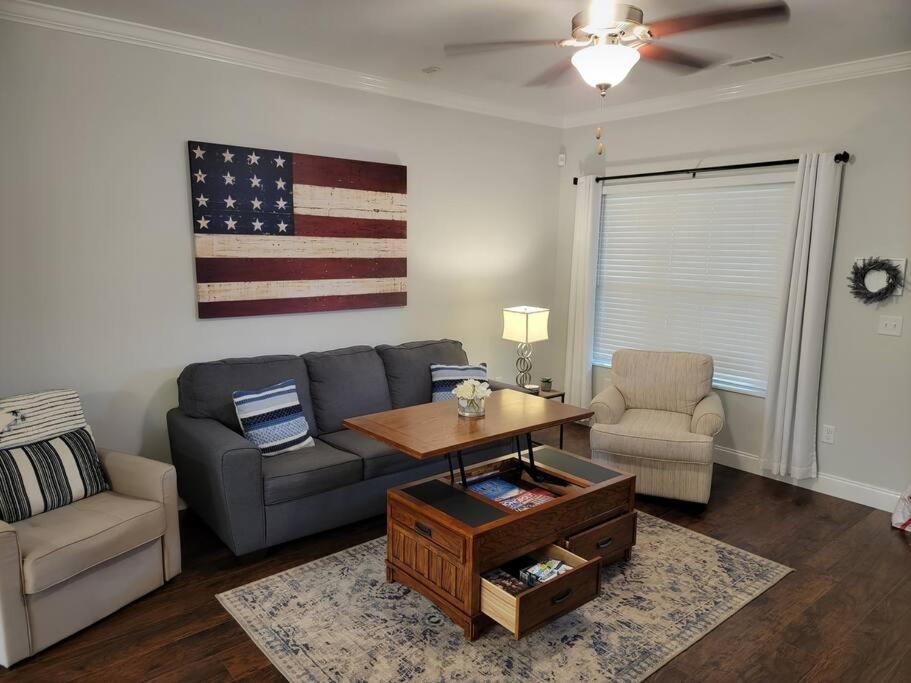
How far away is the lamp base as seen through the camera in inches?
187

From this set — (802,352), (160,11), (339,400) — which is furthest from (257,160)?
(802,352)

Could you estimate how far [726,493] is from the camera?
3906 mm

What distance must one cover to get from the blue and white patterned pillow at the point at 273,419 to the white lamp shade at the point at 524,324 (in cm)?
175

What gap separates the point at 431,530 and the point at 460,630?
16.0 inches

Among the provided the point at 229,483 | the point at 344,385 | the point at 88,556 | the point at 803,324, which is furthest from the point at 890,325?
the point at 88,556

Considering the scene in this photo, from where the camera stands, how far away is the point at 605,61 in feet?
7.47

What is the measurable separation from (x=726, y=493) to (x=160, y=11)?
13.5 feet

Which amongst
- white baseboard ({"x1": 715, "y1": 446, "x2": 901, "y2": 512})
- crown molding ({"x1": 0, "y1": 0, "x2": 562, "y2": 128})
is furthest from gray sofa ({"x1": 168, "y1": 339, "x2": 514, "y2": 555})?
white baseboard ({"x1": 715, "y1": 446, "x2": 901, "y2": 512})

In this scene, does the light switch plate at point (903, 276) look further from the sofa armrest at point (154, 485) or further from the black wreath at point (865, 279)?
the sofa armrest at point (154, 485)

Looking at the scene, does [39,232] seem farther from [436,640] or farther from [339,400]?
[436,640]

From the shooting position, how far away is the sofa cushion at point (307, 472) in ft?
9.59

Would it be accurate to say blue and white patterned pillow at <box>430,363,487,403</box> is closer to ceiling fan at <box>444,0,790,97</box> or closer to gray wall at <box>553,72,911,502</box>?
gray wall at <box>553,72,911,502</box>

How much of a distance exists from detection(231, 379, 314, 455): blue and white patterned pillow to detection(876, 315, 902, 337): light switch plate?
336 cm

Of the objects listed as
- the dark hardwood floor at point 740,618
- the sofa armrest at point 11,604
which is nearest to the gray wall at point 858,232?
the dark hardwood floor at point 740,618
